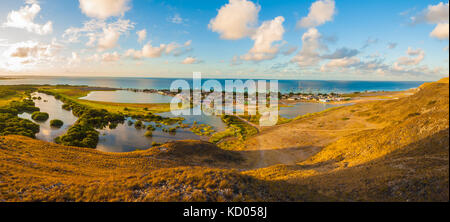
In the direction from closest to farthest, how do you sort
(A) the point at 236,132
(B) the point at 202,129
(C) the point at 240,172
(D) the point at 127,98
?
(C) the point at 240,172, (A) the point at 236,132, (B) the point at 202,129, (D) the point at 127,98

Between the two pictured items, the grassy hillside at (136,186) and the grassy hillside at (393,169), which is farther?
the grassy hillside at (136,186)

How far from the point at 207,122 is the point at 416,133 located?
147 feet

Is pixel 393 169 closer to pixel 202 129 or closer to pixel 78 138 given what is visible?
pixel 202 129

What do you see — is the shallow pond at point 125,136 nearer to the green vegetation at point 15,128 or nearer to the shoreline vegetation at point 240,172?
→ the green vegetation at point 15,128

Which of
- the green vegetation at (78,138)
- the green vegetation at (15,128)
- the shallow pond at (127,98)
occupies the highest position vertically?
the shallow pond at (127,98)

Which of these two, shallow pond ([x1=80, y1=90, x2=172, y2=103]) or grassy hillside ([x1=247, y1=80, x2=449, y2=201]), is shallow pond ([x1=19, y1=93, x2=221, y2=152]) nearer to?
grassy hillside ([x1=247, y1=80, x2=449, y2=201])

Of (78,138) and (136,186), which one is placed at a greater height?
(136,186)

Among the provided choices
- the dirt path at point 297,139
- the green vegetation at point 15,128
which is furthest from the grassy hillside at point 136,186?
the green vegetation at point 15,128

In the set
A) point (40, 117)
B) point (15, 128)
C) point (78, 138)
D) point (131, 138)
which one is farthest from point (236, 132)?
point (40, 117)

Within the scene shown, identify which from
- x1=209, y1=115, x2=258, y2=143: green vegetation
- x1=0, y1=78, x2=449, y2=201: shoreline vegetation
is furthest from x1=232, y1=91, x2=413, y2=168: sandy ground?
x1=209, y1=115, x2=258, y2=143: green vegetation

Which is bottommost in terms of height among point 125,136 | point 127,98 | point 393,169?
point 125,136

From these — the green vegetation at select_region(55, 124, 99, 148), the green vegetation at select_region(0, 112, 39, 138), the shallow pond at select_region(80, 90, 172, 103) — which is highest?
the shallow pond at select_region(80, 90, 172, 103)
